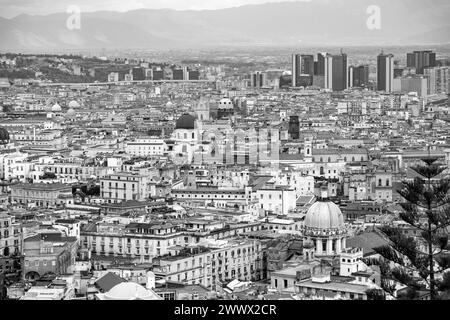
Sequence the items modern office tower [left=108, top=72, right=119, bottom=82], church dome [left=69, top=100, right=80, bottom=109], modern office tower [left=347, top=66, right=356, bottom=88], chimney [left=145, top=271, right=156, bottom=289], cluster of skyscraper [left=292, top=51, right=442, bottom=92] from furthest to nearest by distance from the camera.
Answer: modern office tower [left=347, top=66, right=356, bottom=88]
modern office tower [left=108, top=72, right=119, bottom=82]
cluster of skyscraper [left=292, top=51, right=442, bottom=92]
church dome [left=69, top=100, right=80, bottom=109]
chimney [left=145, top=271, right=156, bottom=289]

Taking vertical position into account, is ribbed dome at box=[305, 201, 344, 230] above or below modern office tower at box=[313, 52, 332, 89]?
below

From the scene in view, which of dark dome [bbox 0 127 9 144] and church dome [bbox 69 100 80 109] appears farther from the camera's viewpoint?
church dome [bbox 69 100 80 109]

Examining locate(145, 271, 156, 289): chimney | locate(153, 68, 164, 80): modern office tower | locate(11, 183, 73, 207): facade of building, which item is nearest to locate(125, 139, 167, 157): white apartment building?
locate(11, 183, 73, 207): facade of building

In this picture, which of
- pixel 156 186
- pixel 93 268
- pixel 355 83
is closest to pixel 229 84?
pixel 355 83

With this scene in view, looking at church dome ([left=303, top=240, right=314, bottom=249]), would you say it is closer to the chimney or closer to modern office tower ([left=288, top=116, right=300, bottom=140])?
the chimney

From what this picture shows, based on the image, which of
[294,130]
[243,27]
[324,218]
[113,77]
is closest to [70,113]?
[113,77]

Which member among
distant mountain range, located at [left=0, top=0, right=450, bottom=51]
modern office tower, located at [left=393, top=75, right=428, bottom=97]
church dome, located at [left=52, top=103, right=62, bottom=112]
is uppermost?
distant mountain range, located at [left=0, top=0, right=450, bottom=51]

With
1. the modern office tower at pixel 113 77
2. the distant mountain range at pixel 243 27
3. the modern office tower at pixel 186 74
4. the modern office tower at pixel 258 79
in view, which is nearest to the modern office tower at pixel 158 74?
the modern office tower at pixel 186 74
